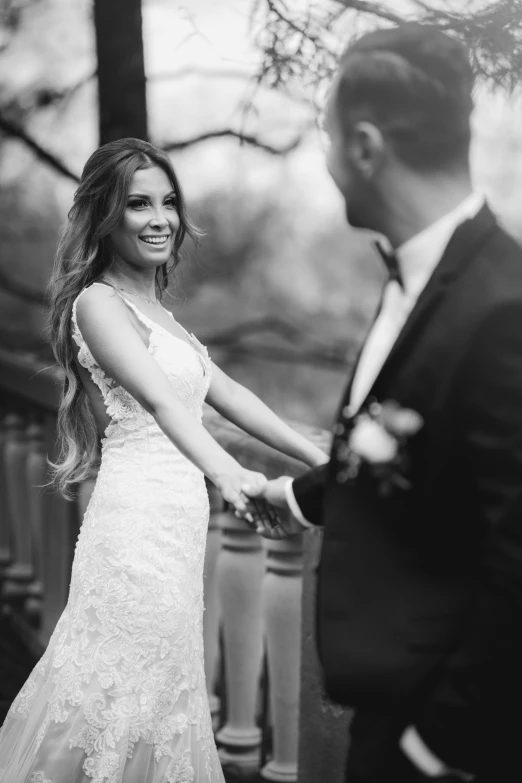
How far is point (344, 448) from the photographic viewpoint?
1769 mm

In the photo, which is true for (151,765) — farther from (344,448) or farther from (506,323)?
(506,323)

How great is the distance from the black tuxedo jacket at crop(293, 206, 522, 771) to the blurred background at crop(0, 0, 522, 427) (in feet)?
7.40

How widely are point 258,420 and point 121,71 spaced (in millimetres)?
2288

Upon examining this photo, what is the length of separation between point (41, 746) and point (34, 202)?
274 inches

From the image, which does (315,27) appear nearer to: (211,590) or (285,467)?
(285,467)

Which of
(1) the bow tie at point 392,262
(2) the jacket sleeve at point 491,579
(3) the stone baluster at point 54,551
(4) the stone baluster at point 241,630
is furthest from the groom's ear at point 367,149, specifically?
(3) the stone baluster at point 54,551

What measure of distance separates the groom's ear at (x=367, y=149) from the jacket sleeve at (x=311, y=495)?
660mm

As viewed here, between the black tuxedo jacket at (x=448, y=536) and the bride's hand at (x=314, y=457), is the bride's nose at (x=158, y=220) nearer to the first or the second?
the bride's hand at (x=314, y=457)

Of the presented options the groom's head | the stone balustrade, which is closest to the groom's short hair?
the groom's head

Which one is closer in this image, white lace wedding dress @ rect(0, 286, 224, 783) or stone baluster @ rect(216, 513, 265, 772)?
white lace wedding dress @ rect(0, 286, 224, 783)

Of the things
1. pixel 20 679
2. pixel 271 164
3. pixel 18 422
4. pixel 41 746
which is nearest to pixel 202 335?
pixel 271 164

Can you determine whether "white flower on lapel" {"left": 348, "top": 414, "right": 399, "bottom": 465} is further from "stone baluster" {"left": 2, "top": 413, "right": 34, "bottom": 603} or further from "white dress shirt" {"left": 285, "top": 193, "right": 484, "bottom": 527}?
"stone baluster" {"left": 2, "top": 413, "right": 34, "bottom": 603}

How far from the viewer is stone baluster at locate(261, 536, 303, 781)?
3361 mm

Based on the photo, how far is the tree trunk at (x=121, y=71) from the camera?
482cm
